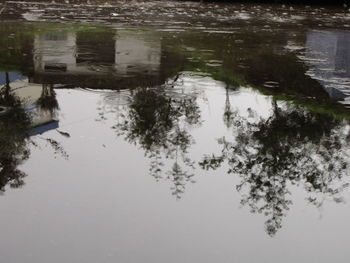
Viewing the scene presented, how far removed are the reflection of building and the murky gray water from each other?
2.2 inches

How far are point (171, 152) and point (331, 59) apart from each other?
20.2ft

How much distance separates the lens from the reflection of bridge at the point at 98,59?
28.9 feet

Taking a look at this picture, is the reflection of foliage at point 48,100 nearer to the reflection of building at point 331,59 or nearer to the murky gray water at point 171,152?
the murky gray water at point 171,152

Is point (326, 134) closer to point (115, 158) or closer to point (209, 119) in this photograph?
point (209, 119)

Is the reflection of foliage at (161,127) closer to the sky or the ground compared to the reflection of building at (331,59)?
closer to the ground

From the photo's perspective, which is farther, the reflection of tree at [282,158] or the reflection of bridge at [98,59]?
the reflection of bridge at [98,59]

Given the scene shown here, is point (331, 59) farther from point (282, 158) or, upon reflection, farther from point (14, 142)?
point (14, 142)

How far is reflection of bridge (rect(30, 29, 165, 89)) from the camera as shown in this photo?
28.9 feet

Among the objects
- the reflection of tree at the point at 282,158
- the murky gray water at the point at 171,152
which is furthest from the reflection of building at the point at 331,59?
the reflection of tree at the point at 282,158

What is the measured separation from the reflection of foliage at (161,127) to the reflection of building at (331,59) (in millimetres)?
2427

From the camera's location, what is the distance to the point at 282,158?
6062 millimetres

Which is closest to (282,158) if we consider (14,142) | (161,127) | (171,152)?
(171,152)

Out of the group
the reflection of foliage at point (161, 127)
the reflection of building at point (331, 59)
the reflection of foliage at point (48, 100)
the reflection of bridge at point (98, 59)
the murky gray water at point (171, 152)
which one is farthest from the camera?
the reflection of building at point (331, 59)

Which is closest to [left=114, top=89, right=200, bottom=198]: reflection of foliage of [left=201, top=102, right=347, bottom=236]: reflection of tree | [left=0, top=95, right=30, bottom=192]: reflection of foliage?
[left=201, top=102, right=347, bottom=236]: reflection of tree
